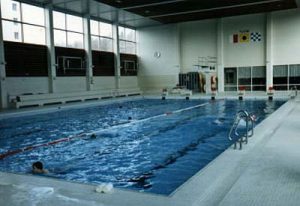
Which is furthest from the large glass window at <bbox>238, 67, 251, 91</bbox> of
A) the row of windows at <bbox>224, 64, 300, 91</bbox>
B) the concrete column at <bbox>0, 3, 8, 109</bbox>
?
the concrete column at <bbox>0, 3, 8, 109</bbox>

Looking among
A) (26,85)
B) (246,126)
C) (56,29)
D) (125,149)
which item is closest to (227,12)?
(56,29)

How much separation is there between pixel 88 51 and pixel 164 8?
6198mm

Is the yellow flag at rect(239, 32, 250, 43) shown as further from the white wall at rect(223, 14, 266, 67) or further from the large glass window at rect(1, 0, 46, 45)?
the large glass window at rect(1, 0, 46, 45)

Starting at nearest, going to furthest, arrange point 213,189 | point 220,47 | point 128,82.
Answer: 1. point 213,189
2. point 220,47
3. point 128,82

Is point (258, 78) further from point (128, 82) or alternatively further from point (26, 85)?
point (26, 85)

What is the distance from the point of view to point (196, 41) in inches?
988

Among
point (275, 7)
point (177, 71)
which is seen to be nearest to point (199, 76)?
point (177, 71)

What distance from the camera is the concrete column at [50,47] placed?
18.4 meters

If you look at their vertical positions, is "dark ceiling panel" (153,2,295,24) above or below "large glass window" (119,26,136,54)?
A: above

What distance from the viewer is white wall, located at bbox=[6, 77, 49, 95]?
54.6ft

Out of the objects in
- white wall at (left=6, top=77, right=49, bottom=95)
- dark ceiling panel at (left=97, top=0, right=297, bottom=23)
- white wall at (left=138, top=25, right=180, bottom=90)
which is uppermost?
dark ceiling panel at (left=97, top=0, right=297, bottom=23)

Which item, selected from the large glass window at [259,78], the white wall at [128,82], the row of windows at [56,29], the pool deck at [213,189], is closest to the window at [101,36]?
the row of windows at [56,29]

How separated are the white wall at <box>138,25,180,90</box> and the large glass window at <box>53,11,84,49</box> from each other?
722cm

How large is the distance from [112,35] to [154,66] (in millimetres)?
4723
